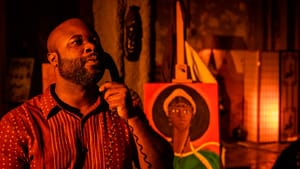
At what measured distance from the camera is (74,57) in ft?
5.29

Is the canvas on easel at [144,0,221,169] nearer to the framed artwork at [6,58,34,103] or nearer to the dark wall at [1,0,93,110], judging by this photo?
the dark wall at [1,0,93,110]

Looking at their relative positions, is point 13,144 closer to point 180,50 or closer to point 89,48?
point 89,48

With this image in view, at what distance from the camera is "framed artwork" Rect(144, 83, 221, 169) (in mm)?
2668

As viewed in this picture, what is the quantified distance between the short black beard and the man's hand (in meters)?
0.06

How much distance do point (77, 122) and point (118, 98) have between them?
18 centimetres

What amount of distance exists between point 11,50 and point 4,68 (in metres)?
0.18

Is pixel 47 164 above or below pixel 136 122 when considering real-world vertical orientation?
below

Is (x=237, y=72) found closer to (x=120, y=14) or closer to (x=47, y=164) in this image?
(x=120, y=14)

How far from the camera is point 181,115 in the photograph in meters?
2.76

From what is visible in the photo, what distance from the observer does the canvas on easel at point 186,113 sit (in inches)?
105

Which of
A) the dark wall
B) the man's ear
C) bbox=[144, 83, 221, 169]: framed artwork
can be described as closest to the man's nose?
the man's ear

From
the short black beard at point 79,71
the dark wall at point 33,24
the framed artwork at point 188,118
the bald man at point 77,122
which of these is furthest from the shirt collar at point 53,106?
the dark wall at point 33,24

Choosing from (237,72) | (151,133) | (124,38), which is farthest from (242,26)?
(151,133)

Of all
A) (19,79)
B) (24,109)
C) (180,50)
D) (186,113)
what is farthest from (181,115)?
(24,109)
